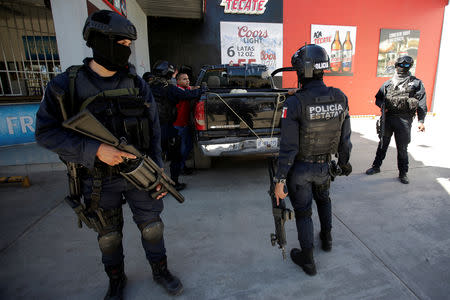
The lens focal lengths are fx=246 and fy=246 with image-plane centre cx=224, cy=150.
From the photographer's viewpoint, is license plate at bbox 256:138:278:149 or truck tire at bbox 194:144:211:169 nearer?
license plate at bbox 256:138:278:149

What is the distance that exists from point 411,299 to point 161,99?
10.4 feet

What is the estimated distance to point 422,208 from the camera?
2998 mm

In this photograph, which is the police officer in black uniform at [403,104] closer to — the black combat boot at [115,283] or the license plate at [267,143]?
the license plate at [267,143]

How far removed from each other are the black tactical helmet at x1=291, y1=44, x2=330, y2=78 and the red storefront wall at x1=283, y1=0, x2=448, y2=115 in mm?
8622

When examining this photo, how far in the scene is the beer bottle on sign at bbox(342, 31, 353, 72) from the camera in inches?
395

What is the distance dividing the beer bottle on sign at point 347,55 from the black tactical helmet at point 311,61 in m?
9.64

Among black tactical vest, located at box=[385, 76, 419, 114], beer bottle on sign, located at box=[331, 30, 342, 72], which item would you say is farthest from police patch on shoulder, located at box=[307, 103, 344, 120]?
beer bottle on sign, located at box=[331, 30, 342, 72]

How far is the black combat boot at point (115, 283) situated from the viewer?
1.77 meters

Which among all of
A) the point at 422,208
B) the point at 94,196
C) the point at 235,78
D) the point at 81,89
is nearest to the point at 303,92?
the point at 81,89

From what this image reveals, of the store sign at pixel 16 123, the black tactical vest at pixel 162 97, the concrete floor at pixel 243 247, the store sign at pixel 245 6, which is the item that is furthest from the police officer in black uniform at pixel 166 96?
the store sign at pixel 245 6

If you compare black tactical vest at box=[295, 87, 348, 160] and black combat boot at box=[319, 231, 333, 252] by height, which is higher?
black tactical vest at box=[295, 87, 348, 160]

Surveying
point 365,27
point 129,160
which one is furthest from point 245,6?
point 129,160

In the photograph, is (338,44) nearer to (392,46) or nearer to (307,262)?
(392,46)

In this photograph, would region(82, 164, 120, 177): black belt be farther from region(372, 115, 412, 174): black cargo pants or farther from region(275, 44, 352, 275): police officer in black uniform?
region(372, 115, 412, 174): black cargo pants
